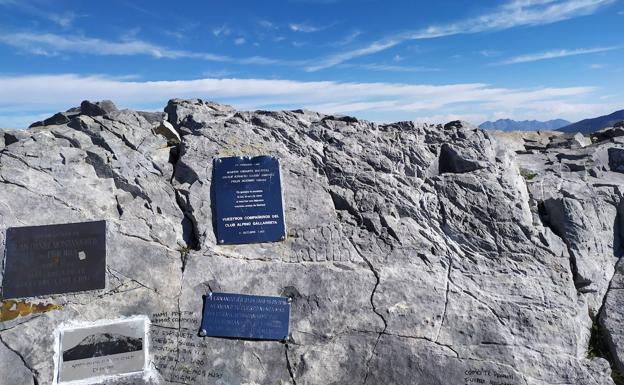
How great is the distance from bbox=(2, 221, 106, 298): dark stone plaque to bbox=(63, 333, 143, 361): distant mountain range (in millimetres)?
670

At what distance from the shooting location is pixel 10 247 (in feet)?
18.0

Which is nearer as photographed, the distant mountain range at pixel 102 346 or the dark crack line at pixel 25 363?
the dark crack line at pixel 25 363

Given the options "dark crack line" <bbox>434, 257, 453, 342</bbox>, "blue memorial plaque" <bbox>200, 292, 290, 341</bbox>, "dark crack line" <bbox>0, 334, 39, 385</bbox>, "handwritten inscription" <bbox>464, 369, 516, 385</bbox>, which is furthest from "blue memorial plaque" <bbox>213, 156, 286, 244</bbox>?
"handwritten inscription" <bbox>464, 369, 516, 385</bbox>

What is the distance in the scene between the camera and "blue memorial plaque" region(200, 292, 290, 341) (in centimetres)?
560

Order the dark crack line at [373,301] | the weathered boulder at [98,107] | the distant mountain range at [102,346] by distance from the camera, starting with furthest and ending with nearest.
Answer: the weathered boulder at [98,107]
the dark crack line at [373,301]
the distant mountain range at [102,346]

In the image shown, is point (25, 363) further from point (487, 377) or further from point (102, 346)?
point (487, 377)

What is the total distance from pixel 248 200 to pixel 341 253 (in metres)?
1.65

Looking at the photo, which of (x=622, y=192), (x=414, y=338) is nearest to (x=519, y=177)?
(x=622, y=192)

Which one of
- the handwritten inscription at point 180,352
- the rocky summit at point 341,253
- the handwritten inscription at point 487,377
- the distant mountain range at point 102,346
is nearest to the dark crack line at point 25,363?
the rocky summit at point 341,253

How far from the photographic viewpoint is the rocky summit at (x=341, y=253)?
548 cm

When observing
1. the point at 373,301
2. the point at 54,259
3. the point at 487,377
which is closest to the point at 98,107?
the point at 54,259

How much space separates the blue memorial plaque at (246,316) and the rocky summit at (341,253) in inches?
4.5

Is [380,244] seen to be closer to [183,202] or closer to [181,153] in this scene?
[183,202]

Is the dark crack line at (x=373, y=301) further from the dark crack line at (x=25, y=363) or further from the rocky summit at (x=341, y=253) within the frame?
the dark crack line at (x=25, y=363)
